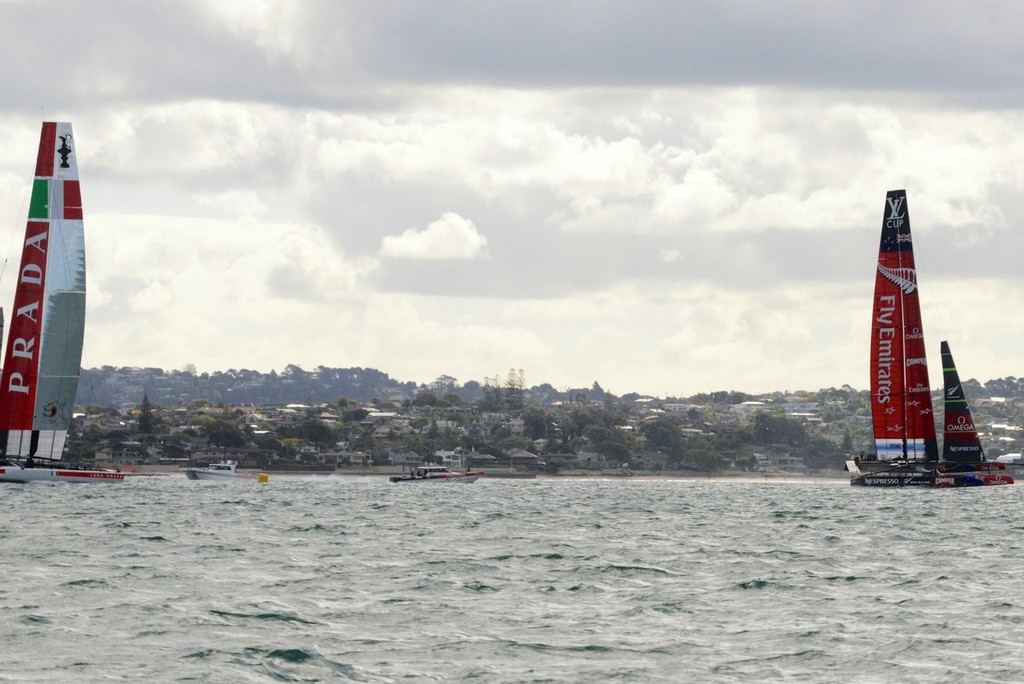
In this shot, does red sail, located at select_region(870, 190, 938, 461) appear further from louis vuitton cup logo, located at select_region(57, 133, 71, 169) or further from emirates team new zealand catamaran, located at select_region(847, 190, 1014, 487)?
louis vuitton cup logo, located at select_region(57, 133, 71, 169)

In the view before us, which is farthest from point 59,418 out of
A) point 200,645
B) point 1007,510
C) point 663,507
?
point 200,645

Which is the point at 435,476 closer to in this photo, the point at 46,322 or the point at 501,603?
the point at 46,322

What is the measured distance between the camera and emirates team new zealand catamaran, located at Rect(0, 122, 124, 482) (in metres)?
83.2

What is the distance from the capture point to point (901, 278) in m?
103

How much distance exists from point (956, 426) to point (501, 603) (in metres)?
80.7

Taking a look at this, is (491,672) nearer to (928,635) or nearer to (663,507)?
(928,635)

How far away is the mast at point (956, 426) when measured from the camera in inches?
4173

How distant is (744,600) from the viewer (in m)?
31.4

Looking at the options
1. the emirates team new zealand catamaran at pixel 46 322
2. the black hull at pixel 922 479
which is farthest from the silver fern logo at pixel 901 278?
the emirates team new zealand catamaran at pixel 46 322

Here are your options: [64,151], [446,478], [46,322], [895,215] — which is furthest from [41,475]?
[446,478]

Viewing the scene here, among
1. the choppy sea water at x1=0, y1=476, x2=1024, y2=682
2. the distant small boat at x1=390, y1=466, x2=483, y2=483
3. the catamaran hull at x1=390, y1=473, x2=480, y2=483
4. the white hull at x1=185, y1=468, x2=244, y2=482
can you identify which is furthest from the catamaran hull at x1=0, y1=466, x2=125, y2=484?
the distant small boat at x1=390, y1=466, x2=483, y2=483

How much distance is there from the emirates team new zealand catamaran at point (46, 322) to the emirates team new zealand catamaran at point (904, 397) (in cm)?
4776

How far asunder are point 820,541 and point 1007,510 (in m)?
30.4

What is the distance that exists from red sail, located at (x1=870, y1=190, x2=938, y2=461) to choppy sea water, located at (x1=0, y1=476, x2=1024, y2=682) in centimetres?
4787
